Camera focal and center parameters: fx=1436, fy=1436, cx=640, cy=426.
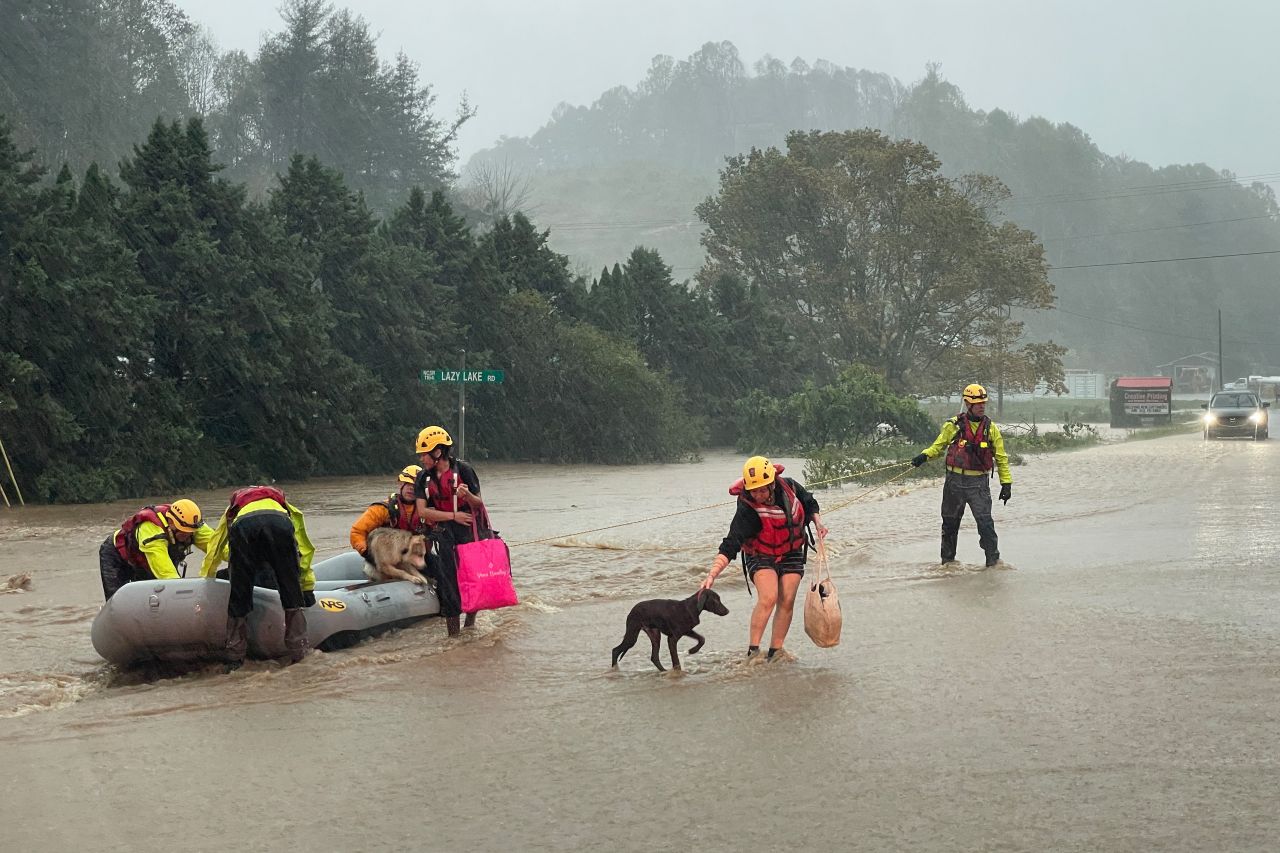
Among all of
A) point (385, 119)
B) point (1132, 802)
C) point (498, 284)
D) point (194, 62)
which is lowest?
point (1132, 802)

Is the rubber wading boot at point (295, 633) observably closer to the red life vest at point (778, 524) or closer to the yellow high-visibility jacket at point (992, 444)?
the red life vest at point (778, 524)

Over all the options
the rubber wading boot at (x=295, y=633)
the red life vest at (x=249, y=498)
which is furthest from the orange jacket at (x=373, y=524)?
the red life vest at (x=249, y=498)

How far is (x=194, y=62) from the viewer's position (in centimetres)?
9981

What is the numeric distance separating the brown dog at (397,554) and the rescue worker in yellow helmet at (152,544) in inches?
54.5

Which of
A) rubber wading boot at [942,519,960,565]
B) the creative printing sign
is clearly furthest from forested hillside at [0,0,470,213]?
rubber wading boot at [942,519,960,565]

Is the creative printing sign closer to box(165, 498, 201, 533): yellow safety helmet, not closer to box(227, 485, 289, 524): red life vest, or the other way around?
box(165, 498, 201, 533): yellow safety helmet

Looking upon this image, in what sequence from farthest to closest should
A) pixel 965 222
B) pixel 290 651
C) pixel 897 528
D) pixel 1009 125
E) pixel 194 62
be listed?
pixel 1009 125 < pixel 194 62 < pixel 965 222 < pixel 897 528 < pixel 290 651

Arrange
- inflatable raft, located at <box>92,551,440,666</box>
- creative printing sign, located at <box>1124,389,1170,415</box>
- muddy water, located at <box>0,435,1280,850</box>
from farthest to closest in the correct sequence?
creative printing sign, located at <box>1124,389,1170,415</box>, inflatable raft, located at <box>92,551,440,666</box>, muddy water, located at <box>0,435,1280,850</box>

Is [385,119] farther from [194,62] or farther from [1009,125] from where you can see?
[1009,125]

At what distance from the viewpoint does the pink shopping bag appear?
11961 mm

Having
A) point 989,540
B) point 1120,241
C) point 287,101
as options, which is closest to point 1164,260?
point 1120,241

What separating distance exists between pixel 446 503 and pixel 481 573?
0.70 meters

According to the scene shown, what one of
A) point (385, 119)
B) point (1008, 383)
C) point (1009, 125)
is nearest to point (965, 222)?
point (1008, 383)

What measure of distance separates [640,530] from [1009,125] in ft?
515
